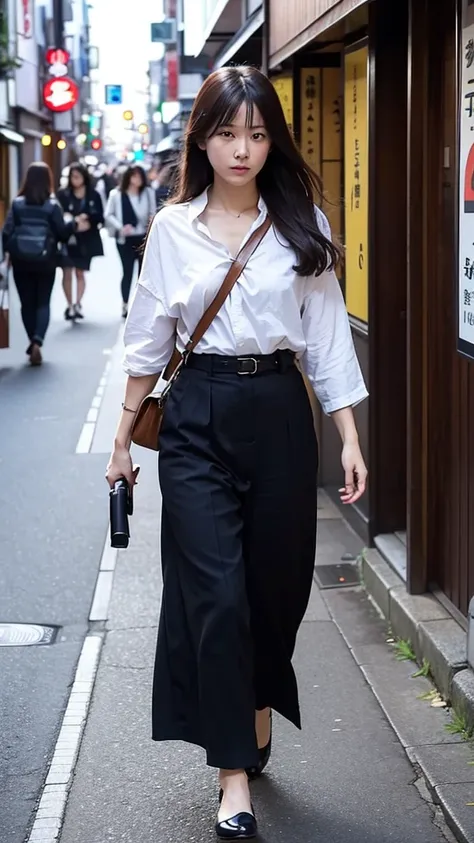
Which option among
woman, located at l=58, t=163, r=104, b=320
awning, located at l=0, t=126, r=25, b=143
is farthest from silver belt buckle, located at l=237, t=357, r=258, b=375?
awning, located at l=0, t=126, r=25, b=143

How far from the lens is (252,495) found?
378 cm

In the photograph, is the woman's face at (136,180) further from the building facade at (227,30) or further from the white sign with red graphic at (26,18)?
the white sign with red graphic at (26,18)

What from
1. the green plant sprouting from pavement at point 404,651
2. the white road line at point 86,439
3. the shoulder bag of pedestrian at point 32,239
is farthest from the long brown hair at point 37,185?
the green plant sprouting from pavement at point 404,651

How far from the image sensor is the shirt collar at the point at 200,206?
3.79 m

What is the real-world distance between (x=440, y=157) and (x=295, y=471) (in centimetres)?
195

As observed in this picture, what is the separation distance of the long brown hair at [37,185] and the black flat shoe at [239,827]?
10.1m

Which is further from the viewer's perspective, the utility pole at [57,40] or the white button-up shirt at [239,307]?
the utility pole at [57,40]

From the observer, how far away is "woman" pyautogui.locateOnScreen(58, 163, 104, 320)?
16.6 m

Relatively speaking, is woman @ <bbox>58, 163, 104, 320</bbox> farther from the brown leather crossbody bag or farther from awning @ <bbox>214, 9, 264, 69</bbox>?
the brown leather crossbody bag

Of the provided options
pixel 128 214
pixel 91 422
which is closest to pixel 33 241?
pixel 91 422

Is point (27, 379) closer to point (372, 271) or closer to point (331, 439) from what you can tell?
point (331, 439)

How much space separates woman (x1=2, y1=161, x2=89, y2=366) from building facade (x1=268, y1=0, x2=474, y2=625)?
5.57 meters

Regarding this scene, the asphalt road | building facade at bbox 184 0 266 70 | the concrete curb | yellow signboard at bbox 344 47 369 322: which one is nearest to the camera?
the concrete curb

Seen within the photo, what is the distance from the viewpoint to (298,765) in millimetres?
4398
